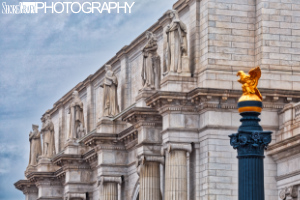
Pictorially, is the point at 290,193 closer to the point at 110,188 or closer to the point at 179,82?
the point at 179,82

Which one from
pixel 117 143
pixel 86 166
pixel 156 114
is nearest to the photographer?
pixel 156 114

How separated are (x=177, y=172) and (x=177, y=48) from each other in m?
5.55

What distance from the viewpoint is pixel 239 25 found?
4412cm

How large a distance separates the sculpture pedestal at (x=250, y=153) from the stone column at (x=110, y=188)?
30.6 meters

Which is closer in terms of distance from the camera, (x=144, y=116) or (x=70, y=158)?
(x=144, y=116)

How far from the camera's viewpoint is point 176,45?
4409 cm

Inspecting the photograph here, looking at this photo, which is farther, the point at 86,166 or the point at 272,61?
the point at 86,166

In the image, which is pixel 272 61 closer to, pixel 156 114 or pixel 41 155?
pixel 156 114

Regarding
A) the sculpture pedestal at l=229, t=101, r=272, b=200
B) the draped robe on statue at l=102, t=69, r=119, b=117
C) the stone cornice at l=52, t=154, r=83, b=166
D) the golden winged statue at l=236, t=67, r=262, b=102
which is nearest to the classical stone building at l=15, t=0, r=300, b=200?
Answer: the draped robe on statue at l=102, t=69, r=119, b=117

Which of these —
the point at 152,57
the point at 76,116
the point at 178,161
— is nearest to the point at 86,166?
the point at 76,116

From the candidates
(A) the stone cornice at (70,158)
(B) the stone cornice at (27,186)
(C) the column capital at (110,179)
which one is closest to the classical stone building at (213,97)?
(C) the column capital at (110,179)

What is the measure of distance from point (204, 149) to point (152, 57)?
6865mm

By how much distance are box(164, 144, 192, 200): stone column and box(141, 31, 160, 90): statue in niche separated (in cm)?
523

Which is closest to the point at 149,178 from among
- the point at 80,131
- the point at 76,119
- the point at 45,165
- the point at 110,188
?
the point at 110,188
